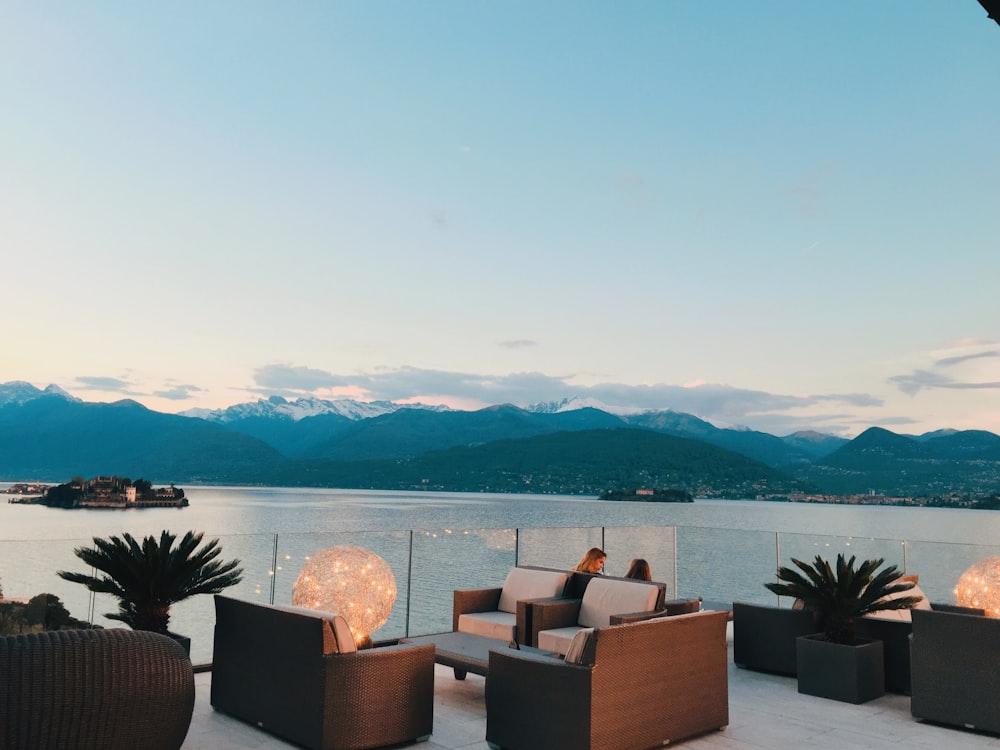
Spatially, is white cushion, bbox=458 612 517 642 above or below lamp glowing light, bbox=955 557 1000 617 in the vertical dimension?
below

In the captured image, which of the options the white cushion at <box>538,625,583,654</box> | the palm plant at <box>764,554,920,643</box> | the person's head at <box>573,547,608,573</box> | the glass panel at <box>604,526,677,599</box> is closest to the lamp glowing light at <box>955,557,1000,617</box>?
the palm plant at <box>764,554,920,643</box>

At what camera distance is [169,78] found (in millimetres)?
11898

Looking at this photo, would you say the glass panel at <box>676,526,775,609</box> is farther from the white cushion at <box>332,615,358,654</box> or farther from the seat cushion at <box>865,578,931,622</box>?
the white cushion at <box>332,615,358,654</box>

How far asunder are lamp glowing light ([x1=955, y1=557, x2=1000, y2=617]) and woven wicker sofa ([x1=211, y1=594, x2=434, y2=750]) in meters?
4.20

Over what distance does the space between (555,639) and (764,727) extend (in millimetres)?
1529

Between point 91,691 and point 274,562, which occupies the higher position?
point 274,562

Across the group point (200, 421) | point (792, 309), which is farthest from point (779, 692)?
point (200, 421)

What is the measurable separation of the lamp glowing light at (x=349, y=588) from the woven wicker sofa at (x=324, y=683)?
0.45 metres

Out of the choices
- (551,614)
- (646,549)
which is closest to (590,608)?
(551,614)

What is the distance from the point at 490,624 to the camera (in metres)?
6.18

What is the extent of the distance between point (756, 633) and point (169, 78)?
11390 millimetres

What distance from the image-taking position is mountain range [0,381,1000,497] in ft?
214

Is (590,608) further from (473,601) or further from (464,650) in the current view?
(464,650)

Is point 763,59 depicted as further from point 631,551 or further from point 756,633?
point 756,633
